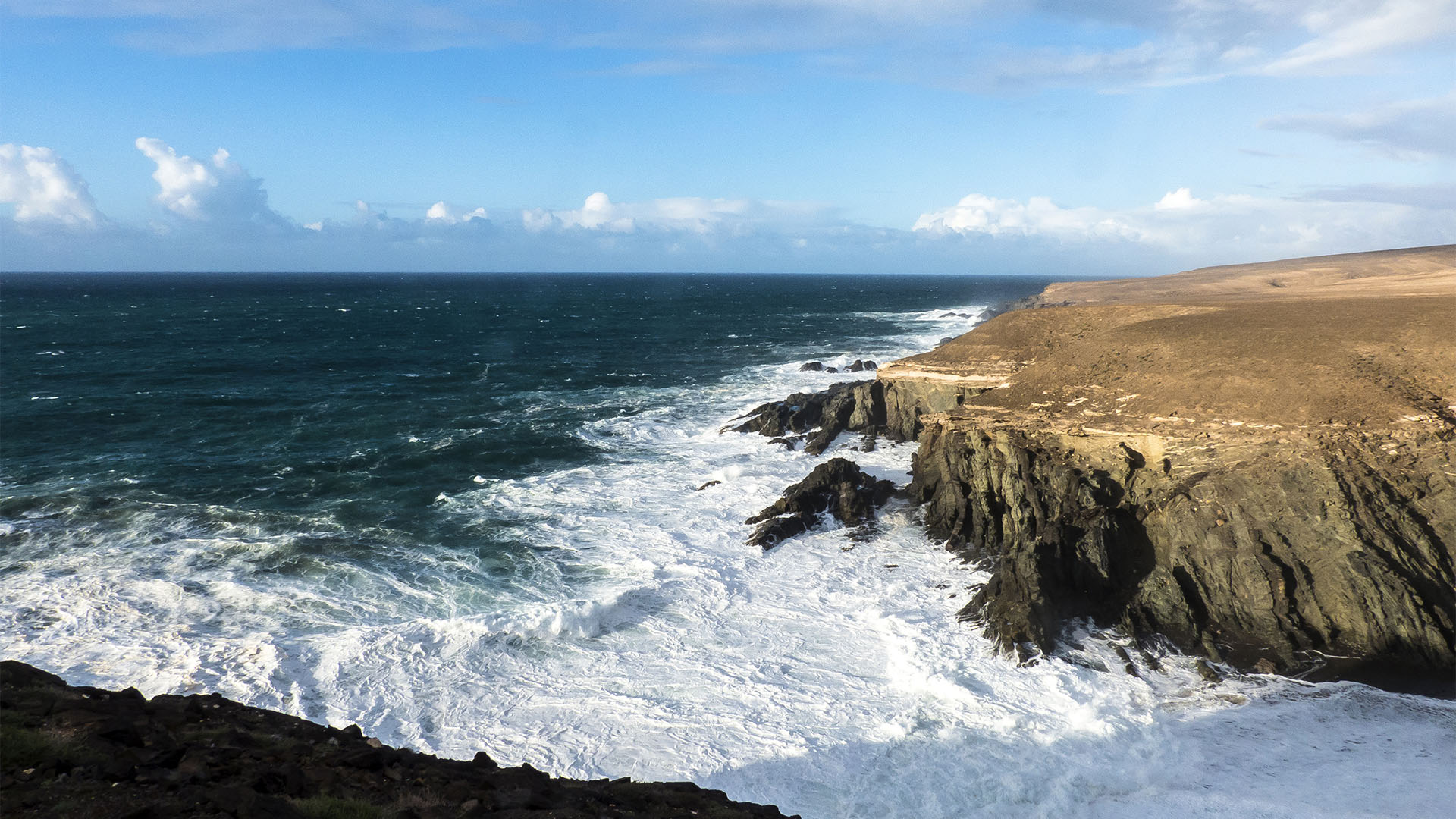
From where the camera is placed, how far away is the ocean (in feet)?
52.4

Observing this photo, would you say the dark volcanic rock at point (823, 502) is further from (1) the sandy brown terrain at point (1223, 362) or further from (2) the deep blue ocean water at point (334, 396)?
(2) the deep blue ocean water at point (334, 396)

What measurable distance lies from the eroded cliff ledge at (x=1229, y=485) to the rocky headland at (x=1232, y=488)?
55 millimetres

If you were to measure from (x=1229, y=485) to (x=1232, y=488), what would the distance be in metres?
0.12

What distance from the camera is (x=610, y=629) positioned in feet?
71.1

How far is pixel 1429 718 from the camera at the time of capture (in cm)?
1728

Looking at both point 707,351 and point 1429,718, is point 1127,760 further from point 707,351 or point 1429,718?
point 707,351

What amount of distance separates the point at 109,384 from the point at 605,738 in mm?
58715

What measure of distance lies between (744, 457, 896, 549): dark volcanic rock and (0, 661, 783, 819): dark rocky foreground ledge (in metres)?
15.2

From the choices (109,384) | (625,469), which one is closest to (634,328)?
(109,384)

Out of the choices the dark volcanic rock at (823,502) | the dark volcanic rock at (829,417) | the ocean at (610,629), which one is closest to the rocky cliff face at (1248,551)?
the ocean at (610,629)

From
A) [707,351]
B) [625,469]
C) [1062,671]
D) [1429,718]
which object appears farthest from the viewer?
[707,351]

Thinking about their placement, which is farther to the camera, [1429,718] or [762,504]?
[762,504]

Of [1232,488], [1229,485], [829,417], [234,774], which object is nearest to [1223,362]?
[1229,485]

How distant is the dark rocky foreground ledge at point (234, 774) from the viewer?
910 cm
